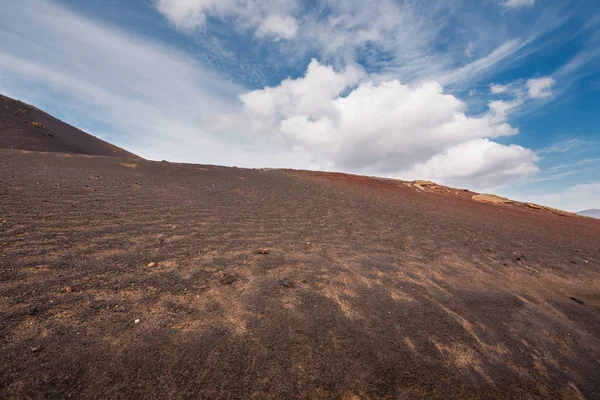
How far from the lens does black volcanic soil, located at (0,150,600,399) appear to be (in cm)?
305

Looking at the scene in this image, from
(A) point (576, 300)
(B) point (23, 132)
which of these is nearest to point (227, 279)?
(A) point (576, 300)

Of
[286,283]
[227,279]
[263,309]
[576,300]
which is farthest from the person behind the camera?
[576,300]

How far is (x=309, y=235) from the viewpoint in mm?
8422

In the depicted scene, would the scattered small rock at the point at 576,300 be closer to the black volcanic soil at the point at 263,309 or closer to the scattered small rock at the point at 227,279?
the black volcanic soil at the point at 263,309

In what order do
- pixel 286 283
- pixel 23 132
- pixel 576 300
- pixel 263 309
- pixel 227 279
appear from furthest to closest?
pixel 23 132
pixel 576 300
pixel 286 283
pixel 227 279
pixel 263 309

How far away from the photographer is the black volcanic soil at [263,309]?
120 inches

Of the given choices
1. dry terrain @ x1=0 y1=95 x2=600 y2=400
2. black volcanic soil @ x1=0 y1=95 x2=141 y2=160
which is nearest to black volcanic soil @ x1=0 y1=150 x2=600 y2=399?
dry terrain @ x1=0 y1=95 x2=600 y2=400

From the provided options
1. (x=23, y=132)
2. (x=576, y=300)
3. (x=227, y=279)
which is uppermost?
(x=23, y=132)

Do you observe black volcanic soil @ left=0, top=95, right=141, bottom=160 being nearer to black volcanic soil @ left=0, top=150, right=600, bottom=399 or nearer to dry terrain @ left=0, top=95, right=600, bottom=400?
dry terrain @ left=0, top=95, right=600, bottom=400

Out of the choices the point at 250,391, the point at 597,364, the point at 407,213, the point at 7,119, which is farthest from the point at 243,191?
the point at 7,119

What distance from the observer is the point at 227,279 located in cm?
503

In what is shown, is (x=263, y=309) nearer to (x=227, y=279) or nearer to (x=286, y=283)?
(x=286, y=283)

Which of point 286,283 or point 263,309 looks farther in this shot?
point 286,283

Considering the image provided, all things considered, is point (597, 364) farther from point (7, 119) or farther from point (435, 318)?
point (7, 119)
